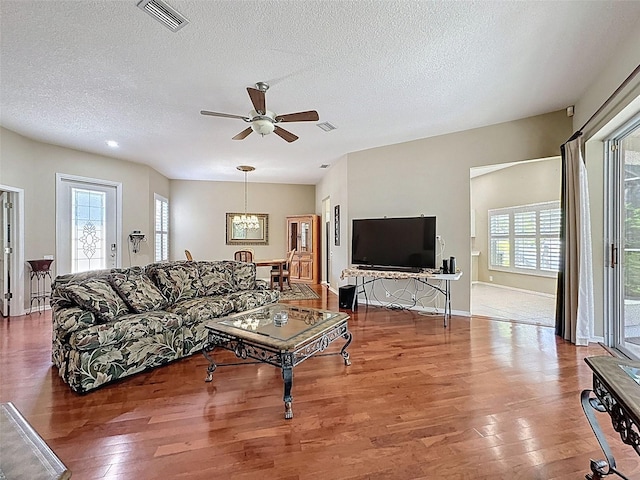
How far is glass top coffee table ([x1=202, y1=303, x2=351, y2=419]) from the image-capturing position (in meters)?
2.14

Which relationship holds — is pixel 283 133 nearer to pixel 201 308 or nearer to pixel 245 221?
A: pixel 201 308

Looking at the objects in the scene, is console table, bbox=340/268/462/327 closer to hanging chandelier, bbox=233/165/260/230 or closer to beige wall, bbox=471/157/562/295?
beige wall, bbox=471/157/562/295

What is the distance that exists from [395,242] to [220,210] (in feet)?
18.5

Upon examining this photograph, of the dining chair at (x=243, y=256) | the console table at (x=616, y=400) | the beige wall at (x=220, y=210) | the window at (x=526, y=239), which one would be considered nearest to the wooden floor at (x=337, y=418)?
the console table at (x=616, y=400)

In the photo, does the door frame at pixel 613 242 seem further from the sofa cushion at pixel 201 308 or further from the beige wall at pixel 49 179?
the beige wall at pixel 49 179

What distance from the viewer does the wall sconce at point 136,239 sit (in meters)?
6.34

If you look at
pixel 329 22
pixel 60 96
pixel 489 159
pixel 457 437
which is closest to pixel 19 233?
pixel 60 96

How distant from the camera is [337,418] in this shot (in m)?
2.05

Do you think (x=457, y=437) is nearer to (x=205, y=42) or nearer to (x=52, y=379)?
(x=52, y=379)

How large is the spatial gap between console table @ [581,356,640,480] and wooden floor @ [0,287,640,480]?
20 cm

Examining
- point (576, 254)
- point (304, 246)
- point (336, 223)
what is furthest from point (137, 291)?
point (304, 246)

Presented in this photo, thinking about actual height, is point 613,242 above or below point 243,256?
above

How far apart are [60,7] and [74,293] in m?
2.20

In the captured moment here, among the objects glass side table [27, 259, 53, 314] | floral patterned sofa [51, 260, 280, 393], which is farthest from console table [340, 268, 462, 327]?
glass side table [27, 259, 53, 314]
